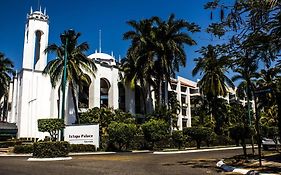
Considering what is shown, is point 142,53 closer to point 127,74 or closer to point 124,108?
point 127,74

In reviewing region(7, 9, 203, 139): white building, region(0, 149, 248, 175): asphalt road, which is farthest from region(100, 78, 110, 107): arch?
region(0, 149, 248, 175): asphalt road

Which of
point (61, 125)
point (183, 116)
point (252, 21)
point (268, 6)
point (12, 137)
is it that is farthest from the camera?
point (183, 116)

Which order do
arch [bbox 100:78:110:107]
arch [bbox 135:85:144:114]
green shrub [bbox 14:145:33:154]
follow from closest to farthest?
green shrub [bbox 14:145:33:154] < arch [bbox 100:78:110:107] < arch [bbox 135:85:144:114]

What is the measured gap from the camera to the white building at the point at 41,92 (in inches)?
1906

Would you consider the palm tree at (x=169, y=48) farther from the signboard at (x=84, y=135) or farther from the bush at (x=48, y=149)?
the bush at (x=48, y=149)

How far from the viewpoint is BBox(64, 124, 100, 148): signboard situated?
104ft

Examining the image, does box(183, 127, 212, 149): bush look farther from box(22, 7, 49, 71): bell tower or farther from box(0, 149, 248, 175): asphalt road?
box(22, 7, 49, 71): bell tower

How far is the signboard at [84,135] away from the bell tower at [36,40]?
71.9 ft

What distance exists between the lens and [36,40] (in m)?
54.2

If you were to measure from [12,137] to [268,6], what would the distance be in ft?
148

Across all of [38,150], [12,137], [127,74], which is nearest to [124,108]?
[127,74]

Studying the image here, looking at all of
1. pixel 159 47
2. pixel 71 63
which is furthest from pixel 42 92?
pixel 159 47

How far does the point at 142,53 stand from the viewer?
44.0 m

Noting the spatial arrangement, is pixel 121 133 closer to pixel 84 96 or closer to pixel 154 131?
pixel 154 131
